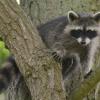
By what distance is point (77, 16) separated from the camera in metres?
5.12

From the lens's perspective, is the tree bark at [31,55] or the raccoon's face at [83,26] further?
the raccoon's face at [83,26]

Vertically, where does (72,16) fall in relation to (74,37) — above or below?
above

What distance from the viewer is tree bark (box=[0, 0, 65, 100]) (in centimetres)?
386

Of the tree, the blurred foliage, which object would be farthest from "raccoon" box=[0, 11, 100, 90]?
the tree

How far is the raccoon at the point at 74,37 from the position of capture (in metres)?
5.03

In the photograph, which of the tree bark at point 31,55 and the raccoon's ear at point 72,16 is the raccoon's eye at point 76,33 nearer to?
the raccoon's ear at point 72,16

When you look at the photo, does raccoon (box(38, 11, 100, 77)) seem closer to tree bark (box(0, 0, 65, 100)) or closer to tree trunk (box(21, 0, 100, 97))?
tree trunk (box(21, 0, 100, 97))

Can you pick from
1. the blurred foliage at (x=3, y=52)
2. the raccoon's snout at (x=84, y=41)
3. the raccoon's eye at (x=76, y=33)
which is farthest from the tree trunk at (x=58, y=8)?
the blurred foliage at (x=3, y=52)

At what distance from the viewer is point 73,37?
5.23 metres

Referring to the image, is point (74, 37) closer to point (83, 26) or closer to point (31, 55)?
point (83, 26)

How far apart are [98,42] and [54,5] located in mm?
770

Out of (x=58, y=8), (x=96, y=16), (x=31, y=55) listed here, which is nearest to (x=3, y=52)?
(x=58, y=8)

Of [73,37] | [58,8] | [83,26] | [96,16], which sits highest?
[58,8]

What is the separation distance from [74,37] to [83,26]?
215mm
